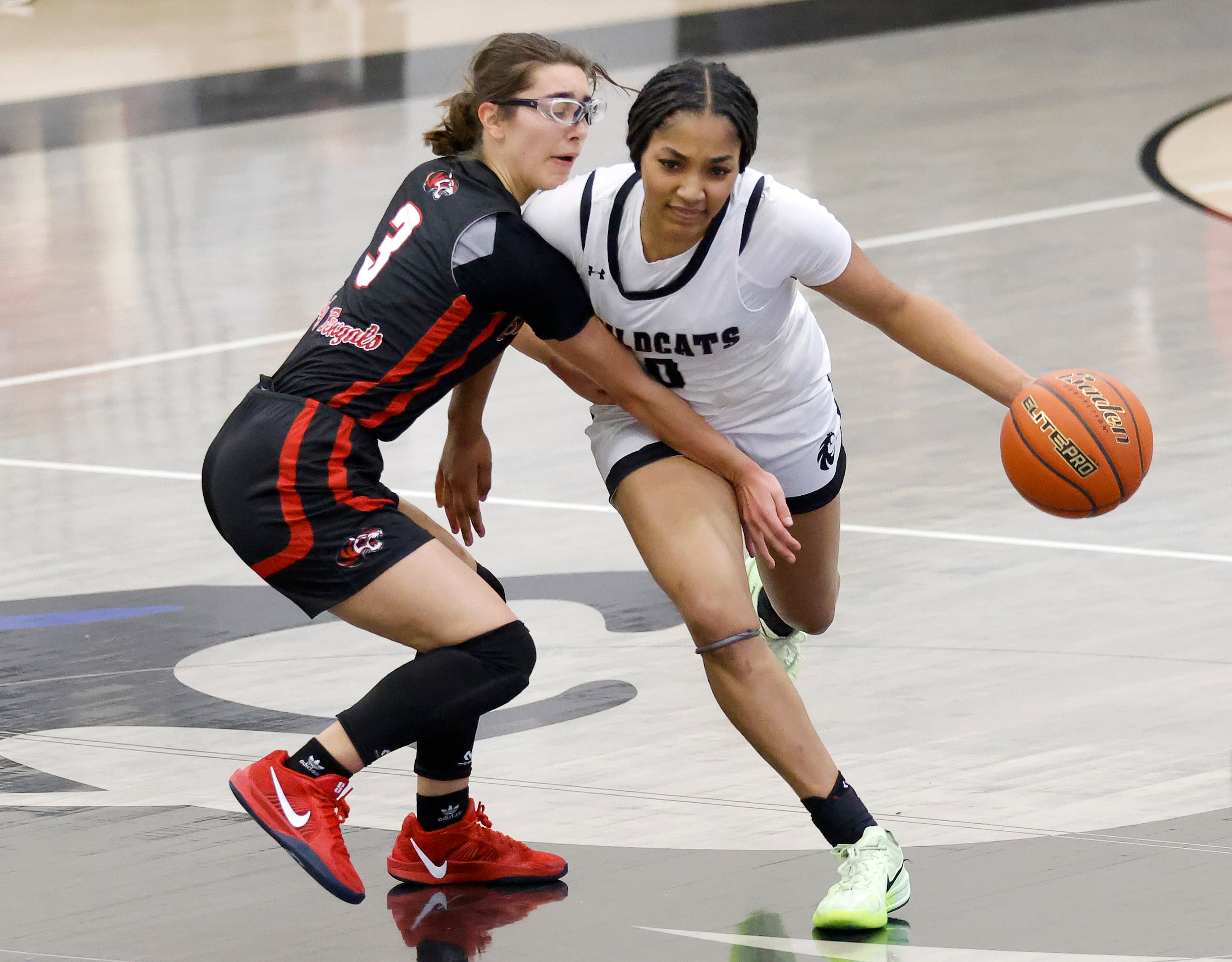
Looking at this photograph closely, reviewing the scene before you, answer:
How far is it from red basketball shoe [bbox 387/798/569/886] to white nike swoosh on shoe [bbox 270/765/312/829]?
0.38 m

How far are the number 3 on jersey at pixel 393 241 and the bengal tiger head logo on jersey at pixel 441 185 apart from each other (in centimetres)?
5

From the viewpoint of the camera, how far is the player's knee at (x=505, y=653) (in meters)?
4.14

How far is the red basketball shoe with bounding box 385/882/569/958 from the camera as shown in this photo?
4.14 meters

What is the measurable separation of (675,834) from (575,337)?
45.4 inches

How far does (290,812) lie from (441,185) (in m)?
1.28

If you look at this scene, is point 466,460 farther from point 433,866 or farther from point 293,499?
point 433,866

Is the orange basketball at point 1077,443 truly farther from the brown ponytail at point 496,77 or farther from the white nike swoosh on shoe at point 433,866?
the white nike swoosh on shoe at point 433,866

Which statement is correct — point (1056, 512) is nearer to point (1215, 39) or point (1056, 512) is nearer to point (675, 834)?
point (675, 834)

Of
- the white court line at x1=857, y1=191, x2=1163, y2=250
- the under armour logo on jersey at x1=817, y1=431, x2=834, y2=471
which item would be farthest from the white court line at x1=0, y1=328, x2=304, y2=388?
the under armour logo on jersey at x1=817, y1=431, x2=834, y2=471

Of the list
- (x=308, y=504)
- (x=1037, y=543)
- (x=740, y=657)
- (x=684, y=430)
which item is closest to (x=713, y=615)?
(x=740, y=657)

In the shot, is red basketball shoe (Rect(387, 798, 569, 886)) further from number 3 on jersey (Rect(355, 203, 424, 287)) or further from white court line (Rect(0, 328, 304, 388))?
white court line (Rect(0, 328, 304, 388))

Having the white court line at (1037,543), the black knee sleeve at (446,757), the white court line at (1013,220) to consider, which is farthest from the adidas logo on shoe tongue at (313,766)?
the white court line at (1013,220)

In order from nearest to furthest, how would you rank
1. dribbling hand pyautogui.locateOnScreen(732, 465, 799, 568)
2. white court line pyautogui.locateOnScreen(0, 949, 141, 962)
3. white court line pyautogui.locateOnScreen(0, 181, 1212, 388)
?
white court line pyautogui.locateOnScreen(0, 949, 141, 962)
dribbling hand pyautogui.locateOnScreen(732, 465, 799, 568)
white court line pyautogui.locateOnScreen(0, 181, 1212, 388)

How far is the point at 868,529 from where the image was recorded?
7008mm
